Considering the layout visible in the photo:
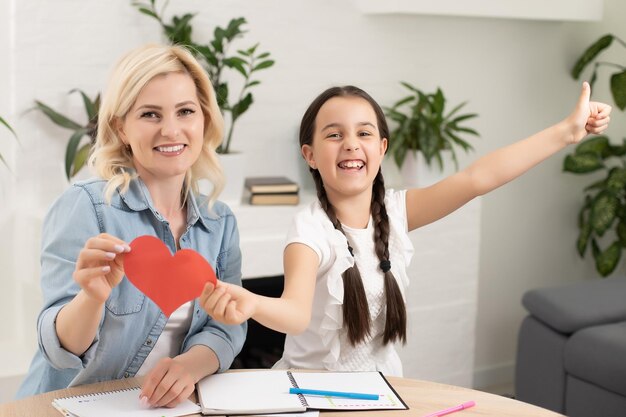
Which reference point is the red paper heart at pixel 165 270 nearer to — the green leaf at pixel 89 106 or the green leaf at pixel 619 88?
the green leaf at pixel 89 106

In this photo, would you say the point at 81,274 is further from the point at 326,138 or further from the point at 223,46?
the point at 223,46

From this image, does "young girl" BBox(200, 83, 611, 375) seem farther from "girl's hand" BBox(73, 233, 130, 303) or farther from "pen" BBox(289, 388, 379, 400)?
"girl's hand" BBox(73, 233, 130, 303)

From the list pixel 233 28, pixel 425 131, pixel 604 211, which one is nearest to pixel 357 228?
pixel 233 28

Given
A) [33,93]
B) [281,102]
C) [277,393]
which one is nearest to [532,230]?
[281,102]

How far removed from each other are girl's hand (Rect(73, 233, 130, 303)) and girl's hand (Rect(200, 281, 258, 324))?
149 millimetres

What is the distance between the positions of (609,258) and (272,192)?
172 cm

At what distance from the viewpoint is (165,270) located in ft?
4.67

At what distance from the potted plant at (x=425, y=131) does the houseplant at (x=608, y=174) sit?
28.3 inches

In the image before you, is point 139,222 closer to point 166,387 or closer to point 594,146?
point 166,387

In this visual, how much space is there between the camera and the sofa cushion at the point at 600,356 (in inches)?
113

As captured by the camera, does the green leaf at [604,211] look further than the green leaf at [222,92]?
Yes

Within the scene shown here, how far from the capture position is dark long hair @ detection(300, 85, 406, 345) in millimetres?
1826

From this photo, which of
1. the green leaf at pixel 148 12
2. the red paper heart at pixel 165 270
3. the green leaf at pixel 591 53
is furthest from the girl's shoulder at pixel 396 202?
the green leaf at pixel 591 53

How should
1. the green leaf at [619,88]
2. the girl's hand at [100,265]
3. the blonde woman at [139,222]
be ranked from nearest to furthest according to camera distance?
the girl's hand at [100,265]
the blonde woman at [139,222]
the green leaf at [619,88]
